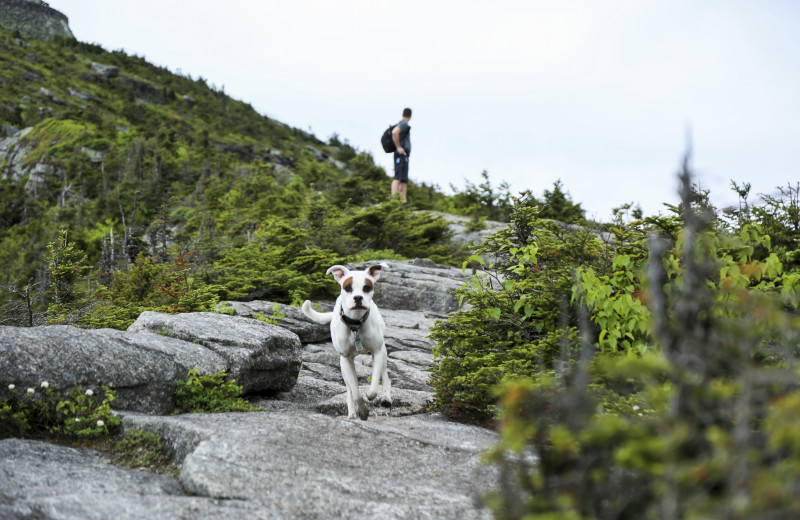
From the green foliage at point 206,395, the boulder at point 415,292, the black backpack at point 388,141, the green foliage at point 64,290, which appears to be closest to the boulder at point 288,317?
the green foliage at point 64,290

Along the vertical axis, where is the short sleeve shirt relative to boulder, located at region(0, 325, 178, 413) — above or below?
above

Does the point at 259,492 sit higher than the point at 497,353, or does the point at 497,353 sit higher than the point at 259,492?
the point at 497,353

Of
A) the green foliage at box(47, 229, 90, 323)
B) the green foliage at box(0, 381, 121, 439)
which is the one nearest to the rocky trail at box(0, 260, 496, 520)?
the green foliage at box(0, 381, 121, 439)

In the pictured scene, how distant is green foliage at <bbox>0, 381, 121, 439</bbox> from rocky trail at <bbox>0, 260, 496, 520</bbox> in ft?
0.39

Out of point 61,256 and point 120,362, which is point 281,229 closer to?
point 61,256

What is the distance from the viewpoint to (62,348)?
5250 mm

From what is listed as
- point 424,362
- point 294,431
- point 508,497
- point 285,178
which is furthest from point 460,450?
point 285,178

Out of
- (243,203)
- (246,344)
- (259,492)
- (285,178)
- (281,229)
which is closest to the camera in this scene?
(259,492)

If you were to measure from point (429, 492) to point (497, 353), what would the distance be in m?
2.78

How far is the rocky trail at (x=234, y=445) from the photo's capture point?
10.9 ft

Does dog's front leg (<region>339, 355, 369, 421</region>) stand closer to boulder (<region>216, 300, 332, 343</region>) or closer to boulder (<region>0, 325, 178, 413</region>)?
boulder (<region>0, 325, 178, 413</region>)

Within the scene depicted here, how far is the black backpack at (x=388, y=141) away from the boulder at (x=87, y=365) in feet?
43.7

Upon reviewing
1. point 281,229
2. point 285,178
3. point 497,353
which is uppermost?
point 285,178

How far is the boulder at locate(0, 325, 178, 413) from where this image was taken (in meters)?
4.93
